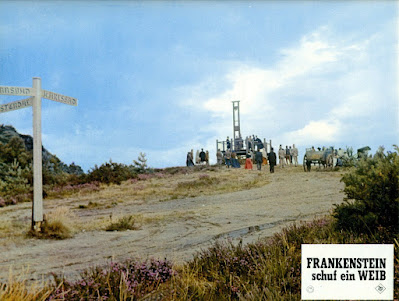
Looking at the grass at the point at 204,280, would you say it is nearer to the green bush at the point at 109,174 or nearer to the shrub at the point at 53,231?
the shrub at the point at 53,231

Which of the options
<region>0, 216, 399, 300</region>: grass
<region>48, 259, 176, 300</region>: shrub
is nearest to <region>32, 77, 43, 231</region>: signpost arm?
<region>0, 216, 399, 300</region>: grass

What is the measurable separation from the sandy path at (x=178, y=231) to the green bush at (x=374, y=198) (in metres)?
1.73

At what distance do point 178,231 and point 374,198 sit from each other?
3.86 m

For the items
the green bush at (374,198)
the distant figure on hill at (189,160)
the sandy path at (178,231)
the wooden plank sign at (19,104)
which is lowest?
the sandy path at (178,231)

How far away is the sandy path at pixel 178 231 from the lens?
5750 mm

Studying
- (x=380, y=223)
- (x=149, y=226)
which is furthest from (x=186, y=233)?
(x=380, y=223)

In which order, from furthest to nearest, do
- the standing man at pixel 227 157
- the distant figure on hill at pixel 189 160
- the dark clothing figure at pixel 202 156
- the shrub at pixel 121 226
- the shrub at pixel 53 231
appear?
1. the dark clothing figure at pixel 202 156
2. the distant figure on hill at pixel 189 160
3. the standing man at pixel 227 157
4. the shrub at pixel 121 226
5. the shrub at pixel 53 231

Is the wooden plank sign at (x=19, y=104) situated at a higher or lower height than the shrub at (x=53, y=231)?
higher

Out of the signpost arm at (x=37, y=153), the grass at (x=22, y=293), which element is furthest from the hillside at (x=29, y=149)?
the grass at (x=22, y=293)

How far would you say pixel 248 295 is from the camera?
343cm
